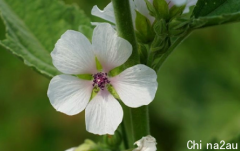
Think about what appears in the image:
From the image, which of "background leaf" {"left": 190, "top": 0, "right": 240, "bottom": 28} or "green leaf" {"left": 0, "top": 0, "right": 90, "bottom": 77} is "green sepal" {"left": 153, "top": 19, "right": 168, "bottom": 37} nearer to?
"background leaf" {"left": 190, "top": 0, "right": 240, "bottom": 28}

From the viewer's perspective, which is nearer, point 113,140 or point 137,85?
point 137,85

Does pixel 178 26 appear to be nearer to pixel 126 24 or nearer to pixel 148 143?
pixel 126 24

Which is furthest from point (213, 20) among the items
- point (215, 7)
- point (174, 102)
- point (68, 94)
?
point (174, 102)

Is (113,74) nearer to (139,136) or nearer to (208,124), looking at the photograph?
(139,136)

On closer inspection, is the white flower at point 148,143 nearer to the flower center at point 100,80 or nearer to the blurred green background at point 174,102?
the flower center at point 100,80

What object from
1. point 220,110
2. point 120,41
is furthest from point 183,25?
point 220,110

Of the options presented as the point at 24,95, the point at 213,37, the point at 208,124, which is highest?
the point at 213,37

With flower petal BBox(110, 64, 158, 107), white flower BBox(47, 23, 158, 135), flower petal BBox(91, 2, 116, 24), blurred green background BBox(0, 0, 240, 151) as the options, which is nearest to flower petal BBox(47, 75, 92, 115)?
white flower BBox(47, 23, 158, 135)

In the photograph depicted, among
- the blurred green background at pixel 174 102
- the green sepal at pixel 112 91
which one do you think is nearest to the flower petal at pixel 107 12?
the green sepal at pixel 112 91
